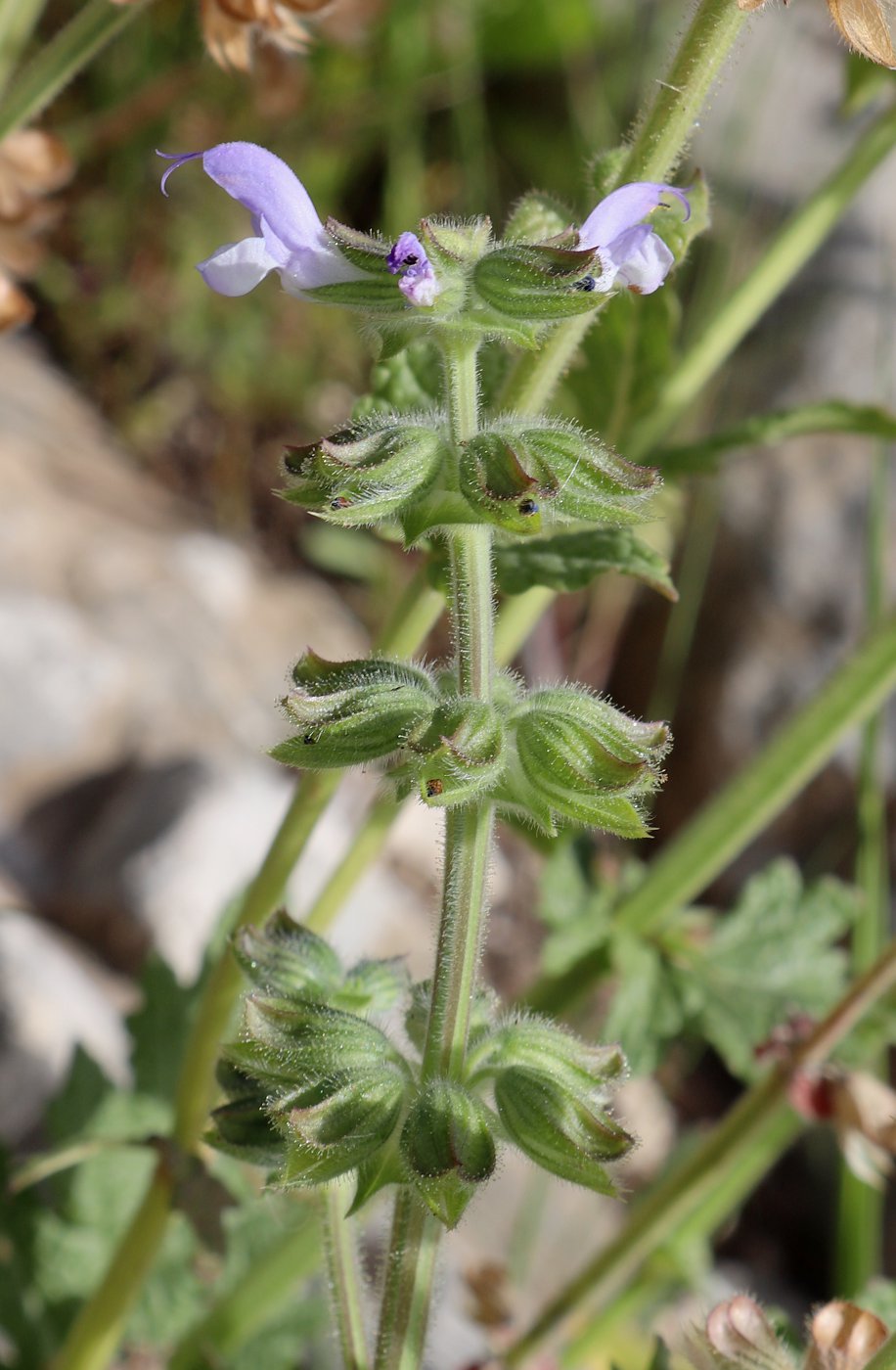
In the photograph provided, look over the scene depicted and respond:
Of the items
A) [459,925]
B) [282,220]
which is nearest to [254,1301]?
[459,925]

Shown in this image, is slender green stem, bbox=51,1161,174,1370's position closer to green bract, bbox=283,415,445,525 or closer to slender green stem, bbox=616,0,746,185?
green bract, bbox=283,415,445,525

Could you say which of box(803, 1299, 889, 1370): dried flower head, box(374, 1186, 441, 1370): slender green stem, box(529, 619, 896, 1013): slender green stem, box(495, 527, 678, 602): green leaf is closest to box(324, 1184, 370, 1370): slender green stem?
box(374, 1186, 441, 1370): slender green stem

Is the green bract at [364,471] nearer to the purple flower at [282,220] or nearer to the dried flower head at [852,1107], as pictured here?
the purple flower at [282,220]

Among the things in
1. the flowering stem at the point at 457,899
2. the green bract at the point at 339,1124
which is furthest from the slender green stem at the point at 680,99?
the green bract at the point at 339,1124

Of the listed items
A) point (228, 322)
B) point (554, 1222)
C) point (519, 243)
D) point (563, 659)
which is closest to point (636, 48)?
point (228, 322)

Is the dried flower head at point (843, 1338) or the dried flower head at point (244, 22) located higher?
the dried flower head at point (244, 22)
